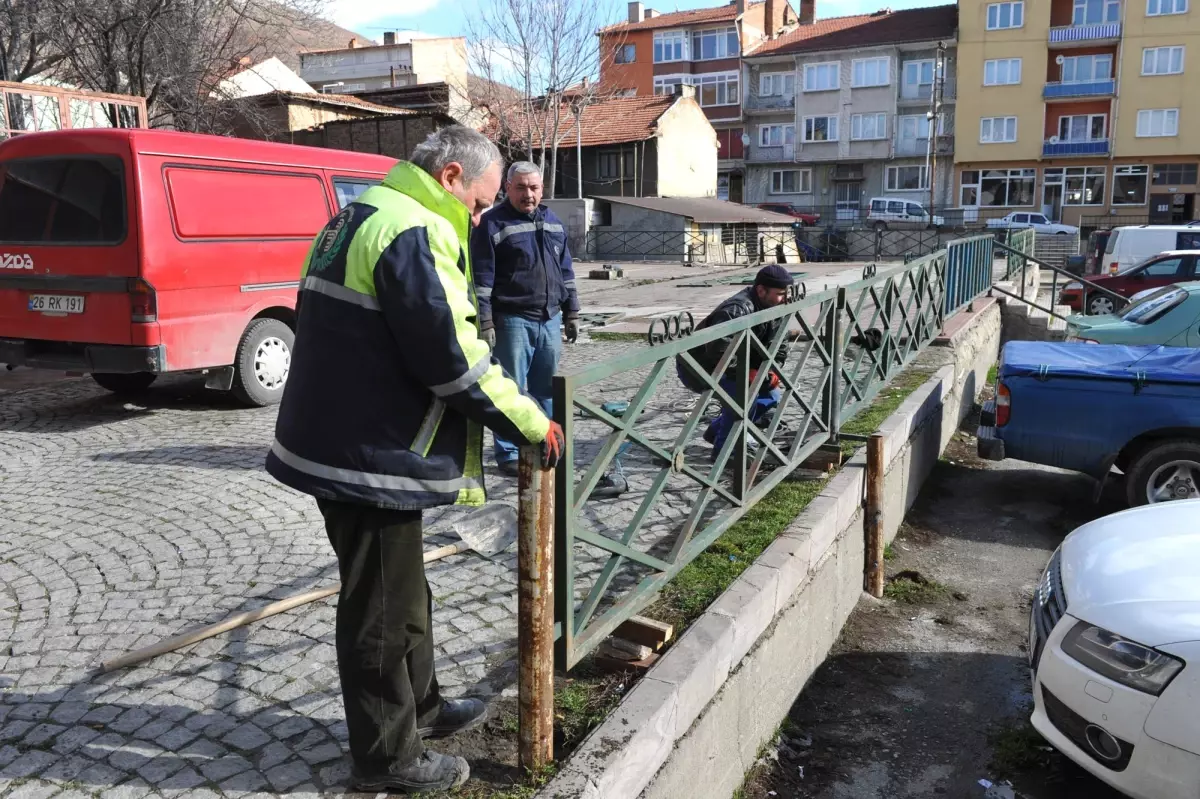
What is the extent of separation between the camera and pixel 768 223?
1449 inches

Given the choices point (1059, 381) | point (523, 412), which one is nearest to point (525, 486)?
point (523, 412)

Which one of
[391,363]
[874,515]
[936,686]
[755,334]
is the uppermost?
[391,363]

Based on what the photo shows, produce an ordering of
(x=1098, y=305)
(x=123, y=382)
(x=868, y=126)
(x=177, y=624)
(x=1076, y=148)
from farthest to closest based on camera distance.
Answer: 1. (x=868, y=126)
2. (x=1076, y=148)
3. (x=1098, y=305)
4. (x=123, y=382)
5. (x=177, y=624)

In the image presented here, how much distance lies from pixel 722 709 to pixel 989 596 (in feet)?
9.64

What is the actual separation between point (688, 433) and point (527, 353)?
2.18 m

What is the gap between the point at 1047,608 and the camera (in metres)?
3.71

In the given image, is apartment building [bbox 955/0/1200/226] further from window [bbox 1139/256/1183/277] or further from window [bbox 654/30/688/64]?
window [bbox 1139/256/1183/277]

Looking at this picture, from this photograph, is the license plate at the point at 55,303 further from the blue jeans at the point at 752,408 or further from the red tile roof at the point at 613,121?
the red tile roof at the point at 613,121

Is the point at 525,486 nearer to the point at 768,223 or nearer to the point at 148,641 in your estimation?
the point at 148,641

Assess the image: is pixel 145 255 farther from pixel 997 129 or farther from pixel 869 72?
pixel 869 72

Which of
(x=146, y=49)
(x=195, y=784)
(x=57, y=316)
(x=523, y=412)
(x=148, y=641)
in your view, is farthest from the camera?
(x=146, y=49)

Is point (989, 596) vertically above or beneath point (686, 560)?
beneath

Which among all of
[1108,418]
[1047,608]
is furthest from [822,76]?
[1047,608]

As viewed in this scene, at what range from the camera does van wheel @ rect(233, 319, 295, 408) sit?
24.6 feet
